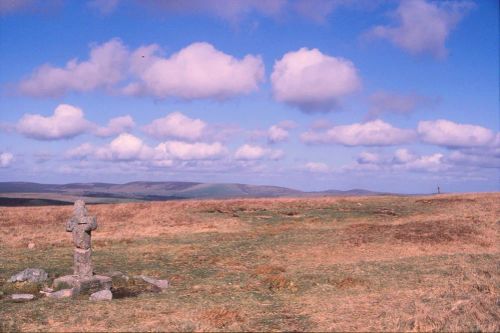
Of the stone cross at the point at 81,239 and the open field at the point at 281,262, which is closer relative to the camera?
the open field at the point at 281,262

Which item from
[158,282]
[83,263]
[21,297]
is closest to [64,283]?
[83,263]

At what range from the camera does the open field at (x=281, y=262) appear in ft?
49.6

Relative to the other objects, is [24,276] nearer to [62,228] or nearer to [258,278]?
[258,278]

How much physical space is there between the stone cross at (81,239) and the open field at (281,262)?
8.61 feet

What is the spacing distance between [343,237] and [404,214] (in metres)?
13.8

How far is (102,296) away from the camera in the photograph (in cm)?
1786

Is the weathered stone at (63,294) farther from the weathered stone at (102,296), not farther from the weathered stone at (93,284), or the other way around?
the weathered stone at (102,296)

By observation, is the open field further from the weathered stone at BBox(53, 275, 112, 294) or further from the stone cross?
the stone cross

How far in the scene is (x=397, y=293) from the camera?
19.3 meters

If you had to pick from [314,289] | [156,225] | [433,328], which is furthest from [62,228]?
[433,328]

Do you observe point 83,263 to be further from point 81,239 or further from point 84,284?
point 84,284

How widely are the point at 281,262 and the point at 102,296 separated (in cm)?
1273

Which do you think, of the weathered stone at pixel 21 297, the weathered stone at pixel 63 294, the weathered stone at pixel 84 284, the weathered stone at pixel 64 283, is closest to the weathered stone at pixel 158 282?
the weathered stone at pixel 84 284

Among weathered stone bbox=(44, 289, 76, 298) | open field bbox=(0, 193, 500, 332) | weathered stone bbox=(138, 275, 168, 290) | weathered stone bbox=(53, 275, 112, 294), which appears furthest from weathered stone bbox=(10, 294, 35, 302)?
weathered stone bbox=(138, 275, 168, 290)
